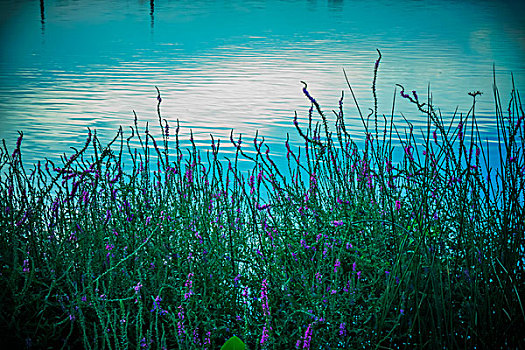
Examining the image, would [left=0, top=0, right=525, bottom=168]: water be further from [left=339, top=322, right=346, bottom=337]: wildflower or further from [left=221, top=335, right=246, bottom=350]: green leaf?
[left=221, top=335, right=246, bottom=350]: green leaf

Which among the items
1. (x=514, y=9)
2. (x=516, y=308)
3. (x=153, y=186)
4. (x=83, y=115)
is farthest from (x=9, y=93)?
(x=514, y=9)

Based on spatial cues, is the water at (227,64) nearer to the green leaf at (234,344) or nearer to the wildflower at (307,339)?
the wildflower at (307,339)

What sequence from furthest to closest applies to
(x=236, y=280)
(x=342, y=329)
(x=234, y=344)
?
(x=236, y=280), (x=342, y=329), (x=234, y=344)

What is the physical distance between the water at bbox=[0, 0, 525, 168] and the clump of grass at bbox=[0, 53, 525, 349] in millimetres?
571

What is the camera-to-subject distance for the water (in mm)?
8016

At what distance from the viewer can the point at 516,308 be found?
177 cm

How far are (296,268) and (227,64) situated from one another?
14356 millimetres

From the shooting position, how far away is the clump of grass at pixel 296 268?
72.1 inches

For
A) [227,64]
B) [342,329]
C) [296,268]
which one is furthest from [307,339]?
[227,64]

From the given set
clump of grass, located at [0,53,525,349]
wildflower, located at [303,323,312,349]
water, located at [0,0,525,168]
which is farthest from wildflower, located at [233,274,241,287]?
water, located at [0,0,525,168]

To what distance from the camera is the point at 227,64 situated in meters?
16.1

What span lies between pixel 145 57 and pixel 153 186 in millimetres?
15801

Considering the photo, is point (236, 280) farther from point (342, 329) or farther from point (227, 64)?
point (227, 64)

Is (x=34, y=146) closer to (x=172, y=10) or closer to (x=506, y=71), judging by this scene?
(x=506, y=71)
